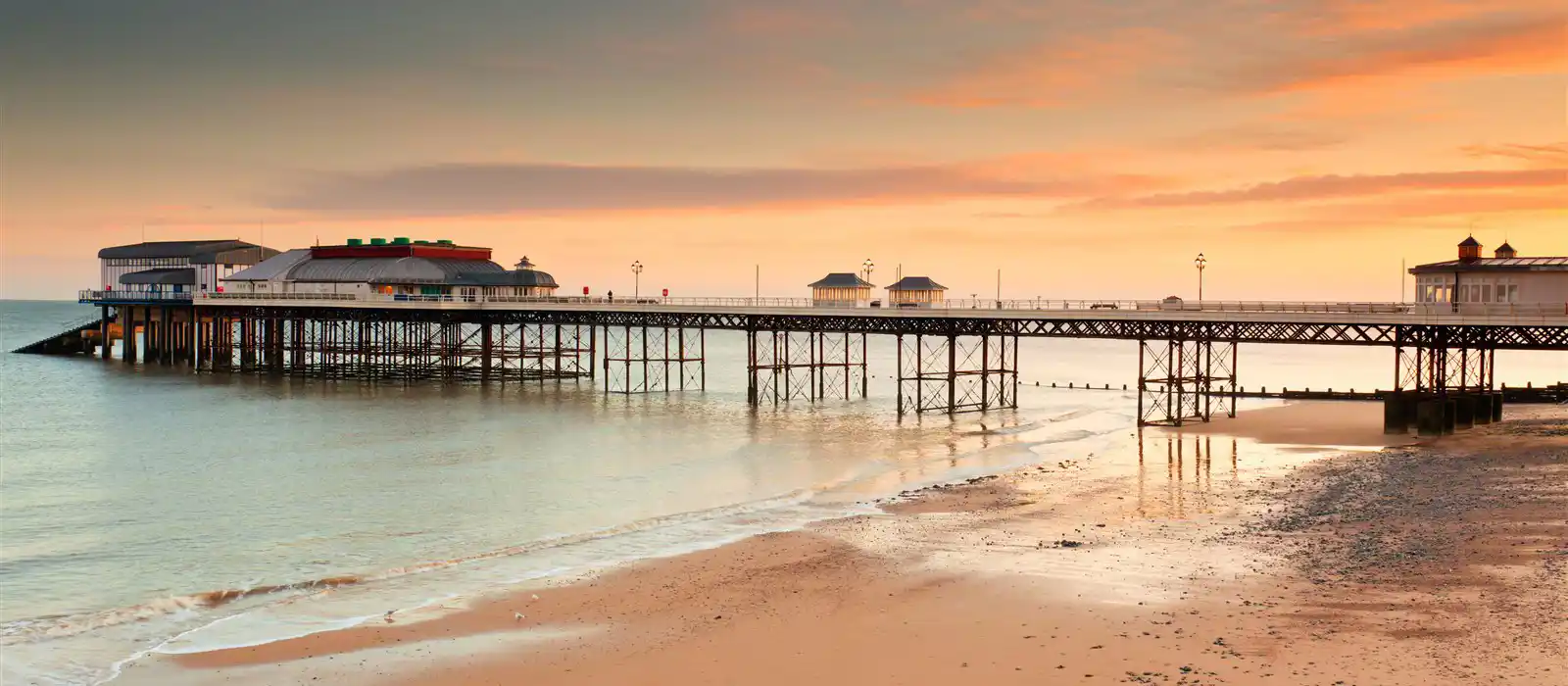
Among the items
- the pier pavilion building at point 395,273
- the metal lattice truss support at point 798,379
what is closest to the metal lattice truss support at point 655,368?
the metal lattice truss support at point 798,379

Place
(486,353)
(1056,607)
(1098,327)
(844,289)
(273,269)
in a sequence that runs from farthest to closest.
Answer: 1. (273,269)
2. (486,353)
3. (844,289)
4. (1098,327)
5. (1056,607)

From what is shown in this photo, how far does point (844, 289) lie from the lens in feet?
252

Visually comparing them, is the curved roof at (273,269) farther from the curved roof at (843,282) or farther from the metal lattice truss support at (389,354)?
the curved roof at (843,282)

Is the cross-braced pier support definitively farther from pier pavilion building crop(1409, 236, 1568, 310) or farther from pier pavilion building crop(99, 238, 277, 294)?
pier pavilion building crop(99, 238, 277, 294)

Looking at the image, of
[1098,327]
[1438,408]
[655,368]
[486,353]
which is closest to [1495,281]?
[1438,408]

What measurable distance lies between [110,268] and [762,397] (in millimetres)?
79554

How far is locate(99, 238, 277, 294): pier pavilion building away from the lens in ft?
348

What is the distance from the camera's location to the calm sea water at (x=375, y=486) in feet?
79.0

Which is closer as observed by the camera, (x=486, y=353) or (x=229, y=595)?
(x=229, y=595)

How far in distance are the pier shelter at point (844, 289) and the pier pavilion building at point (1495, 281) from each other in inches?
1326

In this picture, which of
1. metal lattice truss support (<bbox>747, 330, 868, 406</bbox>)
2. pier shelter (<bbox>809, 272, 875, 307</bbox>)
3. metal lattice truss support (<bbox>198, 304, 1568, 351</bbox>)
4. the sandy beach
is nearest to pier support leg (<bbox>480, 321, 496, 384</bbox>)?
metal lattice truss support (<bbox>198, 304, 1568, 351</bbox>)

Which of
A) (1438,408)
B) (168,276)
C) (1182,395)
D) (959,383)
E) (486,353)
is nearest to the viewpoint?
(1438,408)

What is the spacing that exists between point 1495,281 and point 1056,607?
36.6 metres

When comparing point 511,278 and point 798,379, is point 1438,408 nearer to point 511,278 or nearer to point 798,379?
point 798,379
